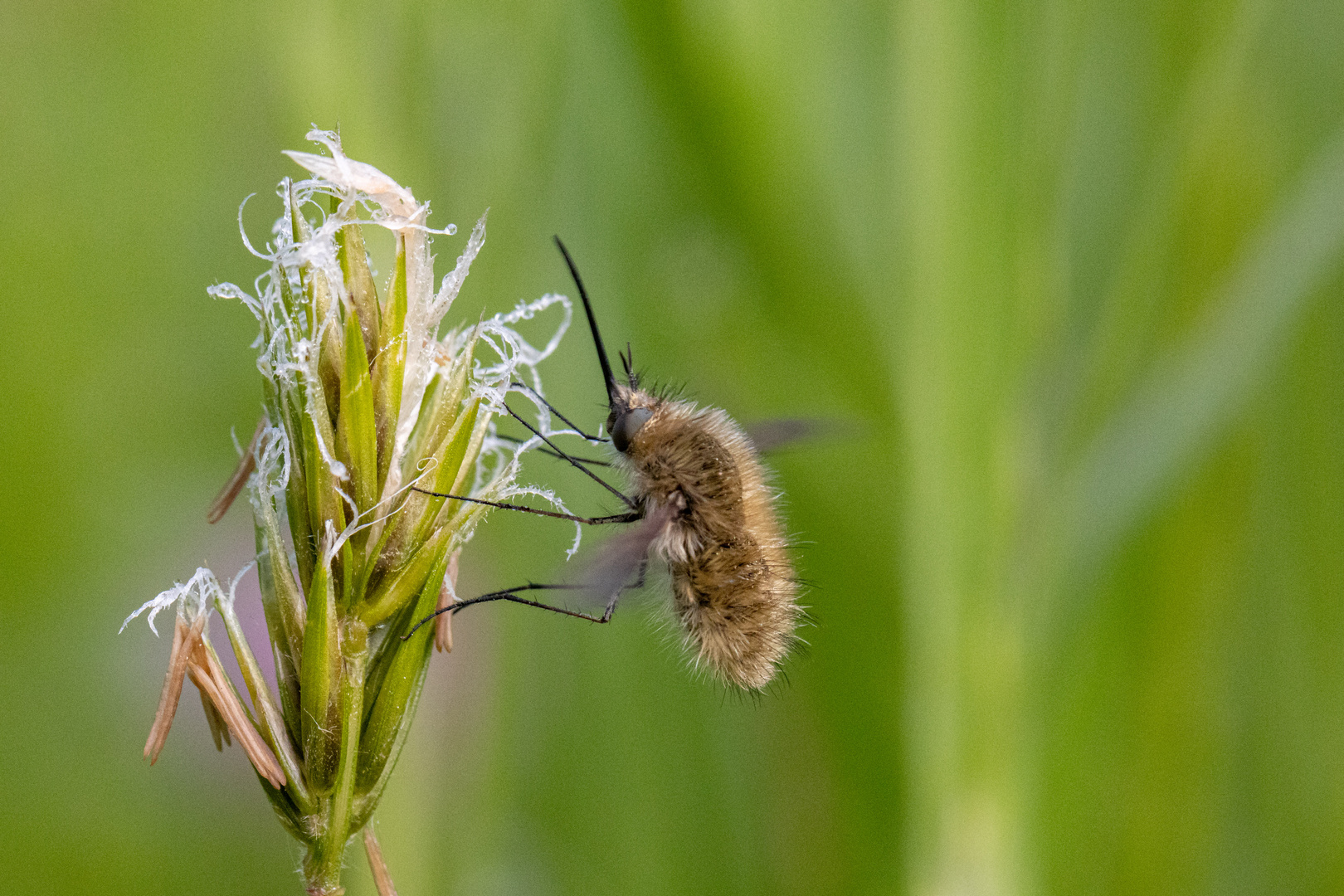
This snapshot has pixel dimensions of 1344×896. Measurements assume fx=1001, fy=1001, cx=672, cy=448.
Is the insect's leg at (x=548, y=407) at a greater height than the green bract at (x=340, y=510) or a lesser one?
greater

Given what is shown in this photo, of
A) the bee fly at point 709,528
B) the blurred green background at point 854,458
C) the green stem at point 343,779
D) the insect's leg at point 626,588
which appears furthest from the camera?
the bee fly at point 709,528

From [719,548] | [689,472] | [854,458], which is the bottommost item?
[719,548]

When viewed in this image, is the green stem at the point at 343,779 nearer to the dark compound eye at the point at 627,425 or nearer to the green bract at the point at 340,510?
the green bract at the point at 340,510

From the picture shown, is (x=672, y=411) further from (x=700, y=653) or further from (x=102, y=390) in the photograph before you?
(x=102, y=390)

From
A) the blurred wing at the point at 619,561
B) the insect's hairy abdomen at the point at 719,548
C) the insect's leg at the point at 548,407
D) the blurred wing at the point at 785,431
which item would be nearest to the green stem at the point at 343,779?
the blurred wing at the point at 619,561

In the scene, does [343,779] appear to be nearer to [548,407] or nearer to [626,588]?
[626,588]

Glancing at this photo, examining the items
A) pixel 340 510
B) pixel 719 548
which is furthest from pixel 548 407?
pixel 340 510
